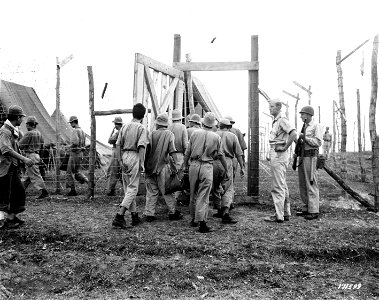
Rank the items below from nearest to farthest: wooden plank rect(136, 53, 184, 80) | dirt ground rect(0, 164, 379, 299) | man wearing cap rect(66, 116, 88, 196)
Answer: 1. dirt ground rect(0, 164, 379, 299)
2. wooden plank rect(136, 53, 184, 80)
3. man wearing cap rect(66, 116, 88, 196)

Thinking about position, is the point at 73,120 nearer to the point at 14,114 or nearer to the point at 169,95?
A: the point at 169,95

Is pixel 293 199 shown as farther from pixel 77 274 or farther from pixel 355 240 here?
pixel 77 274

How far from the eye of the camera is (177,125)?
23.8ft

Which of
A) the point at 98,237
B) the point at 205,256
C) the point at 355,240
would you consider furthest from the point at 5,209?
the point at 355,240

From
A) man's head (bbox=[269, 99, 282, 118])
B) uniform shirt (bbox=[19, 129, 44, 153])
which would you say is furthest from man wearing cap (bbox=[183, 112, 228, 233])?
uniform shirt (bbox=[19, 129, 44, 153])

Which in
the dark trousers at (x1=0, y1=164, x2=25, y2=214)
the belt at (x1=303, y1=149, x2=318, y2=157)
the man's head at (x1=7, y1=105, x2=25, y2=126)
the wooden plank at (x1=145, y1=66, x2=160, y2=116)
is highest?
the wooden plank at (x1=145, y1=66, x2=160, y2=116)

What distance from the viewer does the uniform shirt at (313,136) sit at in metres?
6.91

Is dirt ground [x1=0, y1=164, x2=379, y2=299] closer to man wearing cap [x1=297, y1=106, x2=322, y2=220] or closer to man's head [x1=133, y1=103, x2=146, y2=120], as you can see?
man wearing cap [x1=297, y1=106, x2=322, y2=220]

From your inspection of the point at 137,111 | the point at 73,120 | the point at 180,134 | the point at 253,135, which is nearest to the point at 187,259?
the point at 137,111

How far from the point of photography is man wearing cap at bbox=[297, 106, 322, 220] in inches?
273

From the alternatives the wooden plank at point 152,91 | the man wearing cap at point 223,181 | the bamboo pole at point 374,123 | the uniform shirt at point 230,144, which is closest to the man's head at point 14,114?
the wooden plank at point 152,91

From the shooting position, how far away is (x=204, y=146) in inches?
234

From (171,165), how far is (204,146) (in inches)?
39.6

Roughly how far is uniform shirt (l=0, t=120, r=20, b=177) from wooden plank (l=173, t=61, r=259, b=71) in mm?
4271
